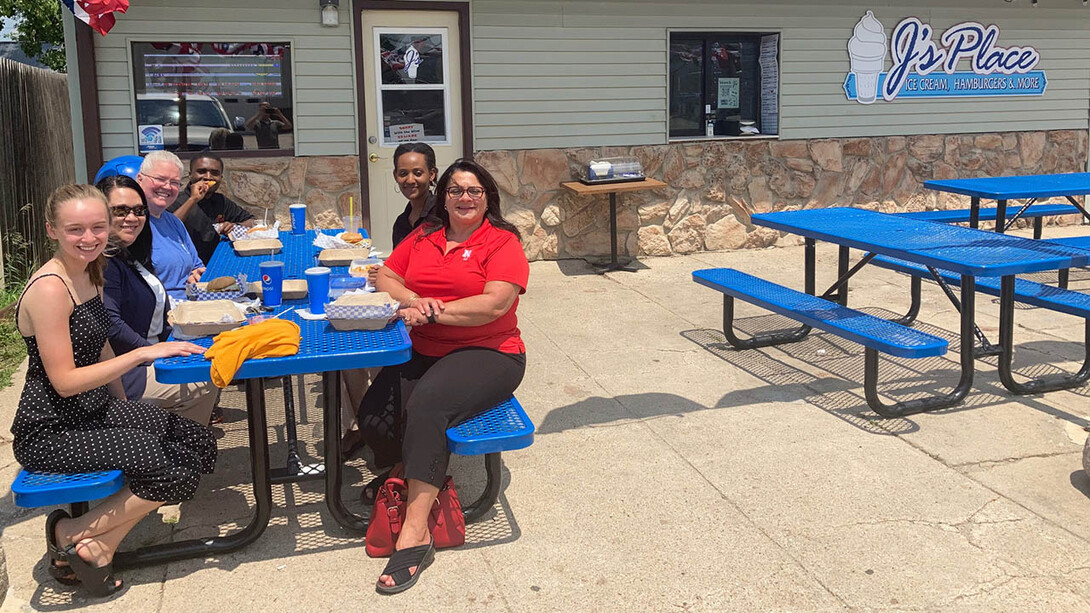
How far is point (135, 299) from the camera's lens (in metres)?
3.62

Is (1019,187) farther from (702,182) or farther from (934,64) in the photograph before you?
(934,64)

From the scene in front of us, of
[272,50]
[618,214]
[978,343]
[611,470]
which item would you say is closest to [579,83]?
[618,214]

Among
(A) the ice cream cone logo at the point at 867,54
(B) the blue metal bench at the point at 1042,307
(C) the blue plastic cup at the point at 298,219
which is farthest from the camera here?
(A) the ice cream cone logo at the point at 867,54

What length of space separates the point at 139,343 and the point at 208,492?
795 mm

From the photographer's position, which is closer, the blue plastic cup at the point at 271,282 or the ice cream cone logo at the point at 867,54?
the blue plastic cup at the point at 271,282

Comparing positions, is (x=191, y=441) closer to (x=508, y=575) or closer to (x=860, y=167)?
(x=508, y=575)

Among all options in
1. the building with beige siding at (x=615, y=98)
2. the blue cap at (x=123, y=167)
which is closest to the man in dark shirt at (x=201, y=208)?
the blue cap at (x=123, y=167)

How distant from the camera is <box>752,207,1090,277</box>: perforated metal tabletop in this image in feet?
14.7

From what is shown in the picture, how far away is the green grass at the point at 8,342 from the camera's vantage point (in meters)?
5.69

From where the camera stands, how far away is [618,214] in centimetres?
914

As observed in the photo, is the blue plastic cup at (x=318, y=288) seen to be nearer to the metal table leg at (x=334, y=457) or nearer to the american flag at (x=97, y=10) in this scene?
the metal table leg at (x=334, y=457)

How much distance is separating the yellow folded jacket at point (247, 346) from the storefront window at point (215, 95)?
17.6 feet

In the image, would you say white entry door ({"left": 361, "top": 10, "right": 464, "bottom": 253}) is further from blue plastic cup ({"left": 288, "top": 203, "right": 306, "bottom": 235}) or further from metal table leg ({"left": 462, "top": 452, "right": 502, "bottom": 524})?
metal table leg ({"left": 462, "top": 452, "right": 502, "bottom": 524})

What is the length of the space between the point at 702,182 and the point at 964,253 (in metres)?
4.73
